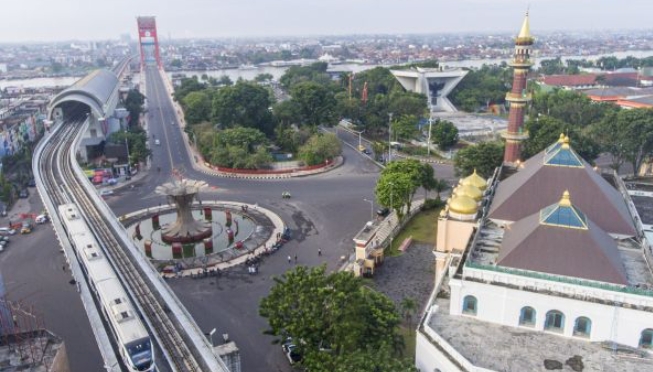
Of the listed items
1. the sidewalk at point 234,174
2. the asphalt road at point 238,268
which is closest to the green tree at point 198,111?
the sidewalk at point 234,174

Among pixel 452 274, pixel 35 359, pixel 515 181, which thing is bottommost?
pixel 35 359

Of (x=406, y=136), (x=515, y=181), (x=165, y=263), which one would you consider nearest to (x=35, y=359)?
(x=165, y=263)

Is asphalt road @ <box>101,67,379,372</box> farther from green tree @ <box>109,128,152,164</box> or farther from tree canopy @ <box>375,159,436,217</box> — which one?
tree canopy @ <box>375,159,436,217</box>

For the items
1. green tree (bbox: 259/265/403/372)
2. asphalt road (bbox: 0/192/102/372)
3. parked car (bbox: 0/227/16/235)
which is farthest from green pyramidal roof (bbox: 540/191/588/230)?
parked car (bbox: 0/227/16/235)

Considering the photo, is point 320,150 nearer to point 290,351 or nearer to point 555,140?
point 555,140

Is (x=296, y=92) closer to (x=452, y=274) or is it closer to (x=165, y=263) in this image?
(x=165, y=263)
